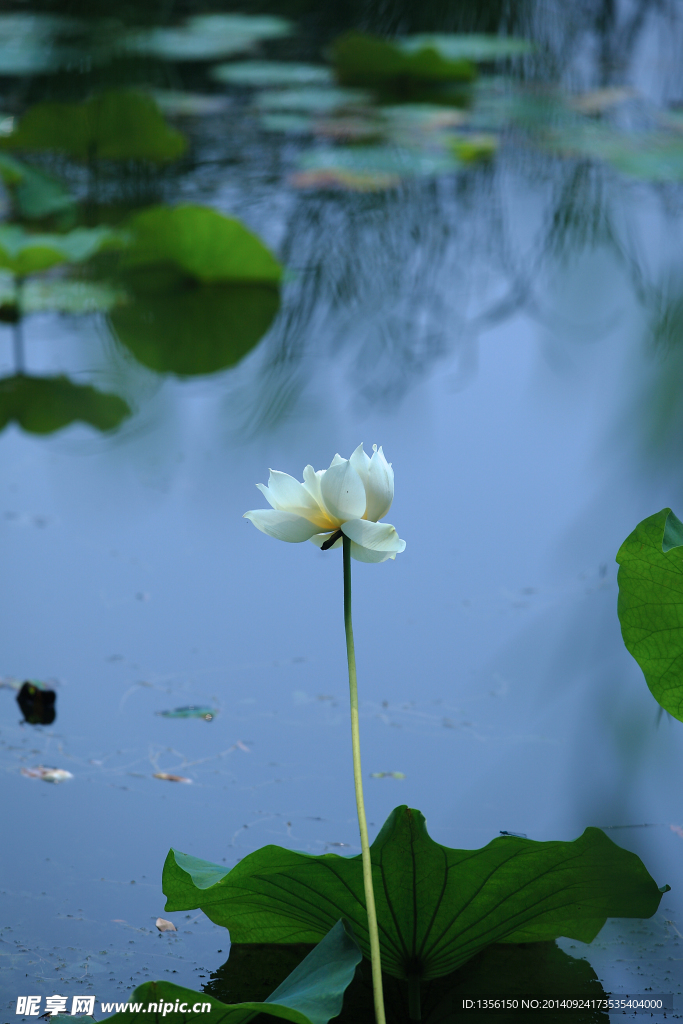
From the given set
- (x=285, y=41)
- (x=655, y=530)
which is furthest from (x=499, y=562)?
(x=285, y=41)

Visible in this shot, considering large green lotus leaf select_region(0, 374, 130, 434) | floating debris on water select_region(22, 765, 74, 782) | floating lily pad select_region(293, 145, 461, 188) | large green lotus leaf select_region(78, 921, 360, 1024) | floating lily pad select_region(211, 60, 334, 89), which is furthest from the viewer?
floating lily pad select_region(211, 60, 334, 89)

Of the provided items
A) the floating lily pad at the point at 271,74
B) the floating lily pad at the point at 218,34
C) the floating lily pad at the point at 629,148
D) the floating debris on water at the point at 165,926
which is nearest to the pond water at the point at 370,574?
the floating debris on water at the point at 165,926

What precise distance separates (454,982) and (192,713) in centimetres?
34

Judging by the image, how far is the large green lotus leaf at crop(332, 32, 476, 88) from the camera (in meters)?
3.22

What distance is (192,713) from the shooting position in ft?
2.56

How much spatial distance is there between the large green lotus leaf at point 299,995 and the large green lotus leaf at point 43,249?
1.63 m

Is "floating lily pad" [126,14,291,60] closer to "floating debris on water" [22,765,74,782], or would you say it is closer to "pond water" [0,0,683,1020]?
"pond water" [0,0,683,1020]

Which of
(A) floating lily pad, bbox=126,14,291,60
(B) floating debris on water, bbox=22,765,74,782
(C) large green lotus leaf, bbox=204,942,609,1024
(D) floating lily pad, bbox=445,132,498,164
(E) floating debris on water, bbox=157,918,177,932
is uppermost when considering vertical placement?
(A) floating lily pad, bbox=126,14,291,60

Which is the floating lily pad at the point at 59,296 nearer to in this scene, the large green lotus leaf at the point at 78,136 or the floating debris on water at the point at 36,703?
the large green lotus leaf at the point at 78,136

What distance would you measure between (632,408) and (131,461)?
1.07m

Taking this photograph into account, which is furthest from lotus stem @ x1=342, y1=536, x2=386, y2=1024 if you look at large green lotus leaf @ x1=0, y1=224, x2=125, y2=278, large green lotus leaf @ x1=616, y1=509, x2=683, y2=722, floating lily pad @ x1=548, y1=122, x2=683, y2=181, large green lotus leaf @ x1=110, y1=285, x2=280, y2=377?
floating lily pad @ x1=548, y1=122, x2=683, y2=181

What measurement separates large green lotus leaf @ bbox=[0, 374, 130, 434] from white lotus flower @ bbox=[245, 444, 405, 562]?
96 centimetres

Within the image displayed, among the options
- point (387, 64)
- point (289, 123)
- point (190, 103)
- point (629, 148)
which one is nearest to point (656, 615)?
point (629, 148)

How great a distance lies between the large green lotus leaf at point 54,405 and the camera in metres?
1.38
